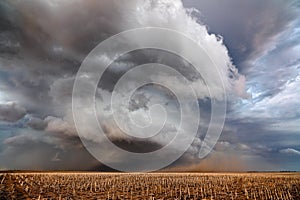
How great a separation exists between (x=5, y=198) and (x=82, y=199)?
8.10 meters

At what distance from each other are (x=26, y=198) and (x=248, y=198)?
83.6 feet

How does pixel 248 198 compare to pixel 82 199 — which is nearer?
pixel 82 199

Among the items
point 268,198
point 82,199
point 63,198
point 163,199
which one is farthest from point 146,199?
point 268,198

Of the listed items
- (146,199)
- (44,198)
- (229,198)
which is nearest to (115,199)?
(146,199)

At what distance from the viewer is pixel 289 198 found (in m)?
35.2

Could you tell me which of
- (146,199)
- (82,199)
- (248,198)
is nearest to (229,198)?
(248,198)

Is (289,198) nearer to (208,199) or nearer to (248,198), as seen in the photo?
(248,198)

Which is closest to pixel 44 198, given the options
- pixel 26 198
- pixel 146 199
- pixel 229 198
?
pixel 26 198

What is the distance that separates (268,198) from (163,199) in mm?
13001

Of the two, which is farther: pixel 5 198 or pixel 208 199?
pixel 208 199

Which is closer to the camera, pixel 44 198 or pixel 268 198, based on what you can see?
pixel 44 198

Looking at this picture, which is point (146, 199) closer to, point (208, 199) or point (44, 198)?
point (208, 199)

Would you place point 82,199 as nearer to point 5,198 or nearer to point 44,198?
point 44,198

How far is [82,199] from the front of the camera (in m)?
32.4
